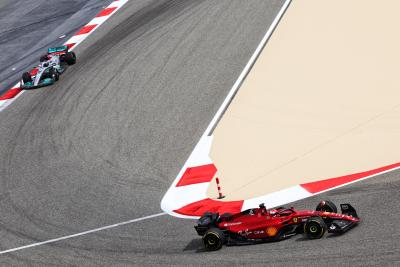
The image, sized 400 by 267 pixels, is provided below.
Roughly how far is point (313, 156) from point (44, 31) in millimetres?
17350

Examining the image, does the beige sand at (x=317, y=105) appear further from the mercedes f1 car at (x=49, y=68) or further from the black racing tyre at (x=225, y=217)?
the mercedes f1 car at (x=49, y=68)

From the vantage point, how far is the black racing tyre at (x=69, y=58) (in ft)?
87.1

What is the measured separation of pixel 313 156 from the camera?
16.9 meters

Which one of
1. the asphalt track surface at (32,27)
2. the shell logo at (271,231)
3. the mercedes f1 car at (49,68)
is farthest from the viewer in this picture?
the asphalt track surface at (32,27)

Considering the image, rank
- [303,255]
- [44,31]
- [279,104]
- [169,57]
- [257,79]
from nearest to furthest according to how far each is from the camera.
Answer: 1. [303,255]
2. [279,104]
3. [257,79]
4. [169,57]
5. [44,31]

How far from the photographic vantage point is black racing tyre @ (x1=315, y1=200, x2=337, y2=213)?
13.7 meters

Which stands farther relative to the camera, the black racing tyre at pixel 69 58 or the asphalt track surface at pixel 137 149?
the black racing tyre at pixel 69 58

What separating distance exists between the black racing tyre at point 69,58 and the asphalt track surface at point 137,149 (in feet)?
0.94

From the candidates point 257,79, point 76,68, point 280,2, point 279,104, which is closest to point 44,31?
point 76,68

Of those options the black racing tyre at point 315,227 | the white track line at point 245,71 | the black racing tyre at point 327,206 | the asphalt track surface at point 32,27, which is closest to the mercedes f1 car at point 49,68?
the asphalt track surface at point 32,27

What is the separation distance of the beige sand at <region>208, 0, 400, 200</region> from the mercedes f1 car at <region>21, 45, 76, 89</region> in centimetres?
761

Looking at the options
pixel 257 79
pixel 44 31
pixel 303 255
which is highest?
pixel 44 31

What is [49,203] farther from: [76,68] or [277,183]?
[76,68]

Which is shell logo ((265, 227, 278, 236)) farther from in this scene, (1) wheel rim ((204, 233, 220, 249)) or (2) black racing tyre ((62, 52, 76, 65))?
(2) black racing tyre ((62, 52, 76, 65))
